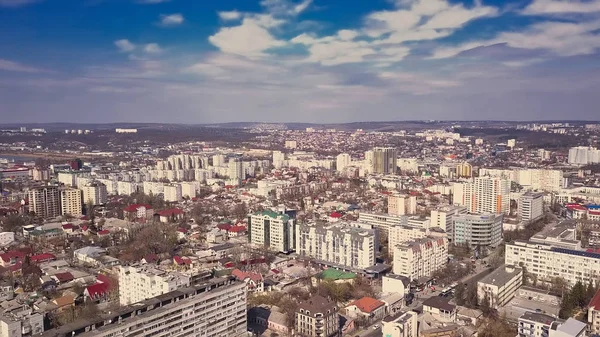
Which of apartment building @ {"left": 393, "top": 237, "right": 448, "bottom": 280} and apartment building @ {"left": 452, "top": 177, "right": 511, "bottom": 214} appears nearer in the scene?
apartment building @ {"left": 393, "top": 237, "right": 448, "bottom": 280}

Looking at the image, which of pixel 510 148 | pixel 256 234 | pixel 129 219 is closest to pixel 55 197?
pixel 129 219

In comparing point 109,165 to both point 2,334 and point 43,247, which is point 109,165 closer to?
point 43,247

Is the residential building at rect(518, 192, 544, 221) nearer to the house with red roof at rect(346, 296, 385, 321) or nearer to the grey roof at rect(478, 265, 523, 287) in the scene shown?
the grey roof at rect(478, 265, 523, 287)

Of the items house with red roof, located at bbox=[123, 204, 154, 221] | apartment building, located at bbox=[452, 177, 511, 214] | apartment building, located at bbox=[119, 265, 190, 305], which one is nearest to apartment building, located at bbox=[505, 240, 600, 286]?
apartment building, located at bbox=[452, 177, 511, 214]

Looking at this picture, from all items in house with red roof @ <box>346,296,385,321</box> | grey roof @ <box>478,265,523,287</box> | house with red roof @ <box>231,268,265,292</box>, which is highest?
grey roof @ <box>478,265,523,287</box>

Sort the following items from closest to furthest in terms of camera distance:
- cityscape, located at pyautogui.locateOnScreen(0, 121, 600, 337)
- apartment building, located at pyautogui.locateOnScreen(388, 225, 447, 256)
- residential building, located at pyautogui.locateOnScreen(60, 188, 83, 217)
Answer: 1. cityscape, located at pyautogui.locateOnScreen(0, 121, 600, 337)
2. apartment building, located at pyautogui.locateOnScreen(388, 225, 447, 256)
3. residential building, located at pyautogui.locateOnScreen(60, 188, 83, 217)

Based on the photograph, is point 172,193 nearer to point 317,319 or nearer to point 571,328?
point 317,319
